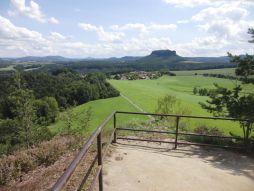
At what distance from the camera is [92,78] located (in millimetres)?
76375

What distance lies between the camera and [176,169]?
207 inches

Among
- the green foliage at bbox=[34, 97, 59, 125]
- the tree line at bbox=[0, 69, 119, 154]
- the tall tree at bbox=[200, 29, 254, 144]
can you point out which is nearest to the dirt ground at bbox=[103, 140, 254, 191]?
the tall tree at bbox=[200, 29, 254, 144]

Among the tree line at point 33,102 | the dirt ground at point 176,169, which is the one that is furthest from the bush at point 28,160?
the tree line at point 33,102

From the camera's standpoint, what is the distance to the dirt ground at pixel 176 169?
4512 mm

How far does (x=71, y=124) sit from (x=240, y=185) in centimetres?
773

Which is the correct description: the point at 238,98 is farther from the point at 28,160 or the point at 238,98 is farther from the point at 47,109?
the point at 47,109

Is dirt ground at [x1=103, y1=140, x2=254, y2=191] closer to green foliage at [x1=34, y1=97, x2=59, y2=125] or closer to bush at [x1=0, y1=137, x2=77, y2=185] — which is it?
bush at [x1=0, y1=137, x2=77, y2=185]

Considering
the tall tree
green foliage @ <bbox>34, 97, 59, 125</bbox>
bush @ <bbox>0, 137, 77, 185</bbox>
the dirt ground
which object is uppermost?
the tall tree

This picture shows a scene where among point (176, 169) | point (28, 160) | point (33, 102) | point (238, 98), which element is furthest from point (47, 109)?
point (176, 169)

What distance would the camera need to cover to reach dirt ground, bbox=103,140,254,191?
451 cm

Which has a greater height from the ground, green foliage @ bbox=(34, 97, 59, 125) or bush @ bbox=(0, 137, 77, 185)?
bush @ bbox=(0, 137, 77, 185)

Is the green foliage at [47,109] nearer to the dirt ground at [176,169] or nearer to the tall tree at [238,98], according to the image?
the tall tree at [238,98]

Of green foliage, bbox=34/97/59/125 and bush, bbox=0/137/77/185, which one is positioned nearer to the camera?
bush, bbox=0/137/77/185

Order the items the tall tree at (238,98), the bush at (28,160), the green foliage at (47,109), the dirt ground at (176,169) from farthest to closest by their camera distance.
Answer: the green foliage at (47,109)
the tall tree at (238,98)
the bush at (28,160)
the dirt ground at (176,169)
